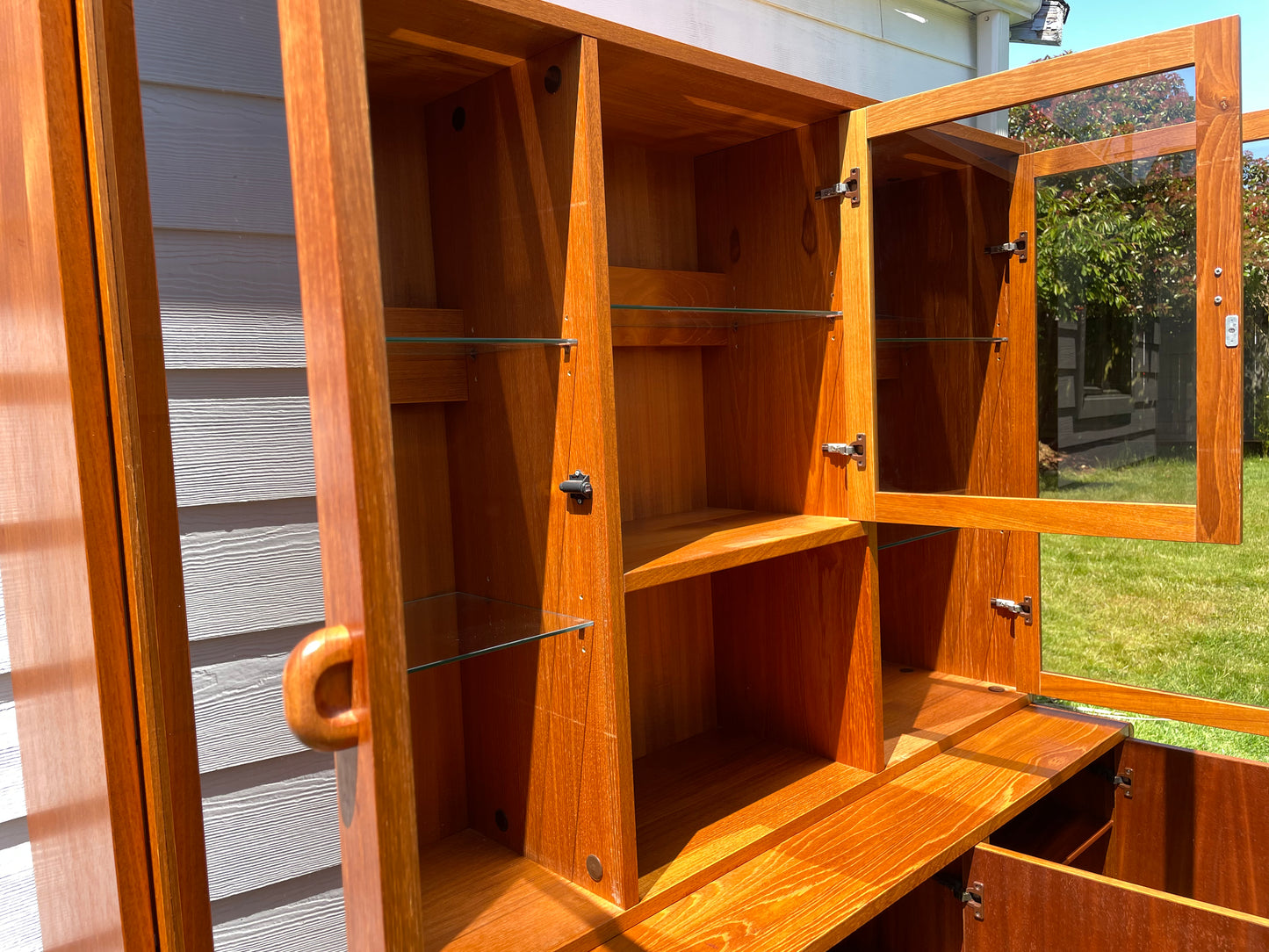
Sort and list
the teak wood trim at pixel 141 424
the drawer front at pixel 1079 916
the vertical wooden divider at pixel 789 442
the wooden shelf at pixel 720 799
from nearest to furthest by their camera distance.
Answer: the teak wood trim at pixel 141 424 → the drawer front at pixel 1079 916 → the wooden shelf at pixel 720 799 → the vertical wooden divider at pixel 789 442

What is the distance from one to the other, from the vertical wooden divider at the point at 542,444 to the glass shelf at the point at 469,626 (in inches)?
0.9

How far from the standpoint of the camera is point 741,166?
179 cm

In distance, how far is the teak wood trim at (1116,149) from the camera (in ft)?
4.32

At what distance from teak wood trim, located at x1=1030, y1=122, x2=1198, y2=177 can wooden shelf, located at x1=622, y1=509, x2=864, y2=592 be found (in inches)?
26.1

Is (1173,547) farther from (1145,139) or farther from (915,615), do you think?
(1145,139)

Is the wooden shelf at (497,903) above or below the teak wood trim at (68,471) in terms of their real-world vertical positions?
below

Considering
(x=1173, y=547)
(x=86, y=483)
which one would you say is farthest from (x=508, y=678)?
(x=1173, y=547)

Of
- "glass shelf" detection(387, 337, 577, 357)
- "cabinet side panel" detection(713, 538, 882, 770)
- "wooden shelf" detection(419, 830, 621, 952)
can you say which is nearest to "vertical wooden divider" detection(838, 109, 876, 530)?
"cabinet side panel" detection(713, 538, 882, 770)

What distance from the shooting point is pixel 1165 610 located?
1.86 meters

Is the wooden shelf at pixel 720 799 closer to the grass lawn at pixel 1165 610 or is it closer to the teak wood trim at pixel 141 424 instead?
the grass lawn at pixel 1165 610

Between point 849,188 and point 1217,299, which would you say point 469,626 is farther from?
point 1217,299

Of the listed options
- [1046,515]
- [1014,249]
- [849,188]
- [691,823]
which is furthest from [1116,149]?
[691,823]

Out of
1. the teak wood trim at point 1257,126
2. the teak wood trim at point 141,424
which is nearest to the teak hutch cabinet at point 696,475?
the teak wood trim at point 141,424

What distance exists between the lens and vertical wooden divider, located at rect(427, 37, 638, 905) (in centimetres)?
122
